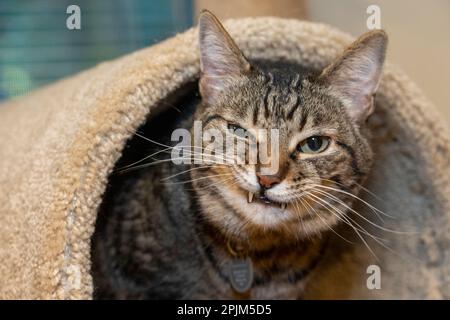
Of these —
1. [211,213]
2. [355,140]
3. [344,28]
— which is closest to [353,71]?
[355,140]

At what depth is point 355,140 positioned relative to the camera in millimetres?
1371

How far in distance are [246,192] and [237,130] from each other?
138 millimetres

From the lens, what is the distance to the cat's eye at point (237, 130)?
1.30m

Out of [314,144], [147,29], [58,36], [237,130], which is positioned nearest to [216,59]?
[237,130]

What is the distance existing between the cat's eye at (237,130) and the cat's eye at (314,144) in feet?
0.39

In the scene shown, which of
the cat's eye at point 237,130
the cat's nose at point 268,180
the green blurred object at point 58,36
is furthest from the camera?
the green blurred object at point 58,36

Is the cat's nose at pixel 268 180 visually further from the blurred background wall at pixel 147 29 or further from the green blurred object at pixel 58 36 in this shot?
the green blurred object at pixel 58 36

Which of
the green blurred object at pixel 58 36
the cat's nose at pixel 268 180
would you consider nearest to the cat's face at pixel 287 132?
A: the cat's nose at pixel 268 180

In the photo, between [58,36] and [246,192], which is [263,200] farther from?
[58,36]

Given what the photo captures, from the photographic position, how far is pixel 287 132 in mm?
1254

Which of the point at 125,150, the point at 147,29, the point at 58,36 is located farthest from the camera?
the point at 58,36

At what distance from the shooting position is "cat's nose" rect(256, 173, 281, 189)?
1.18m

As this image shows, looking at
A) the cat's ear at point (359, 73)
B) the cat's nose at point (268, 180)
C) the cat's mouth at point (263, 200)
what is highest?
the cat's ear at point (359, 73)

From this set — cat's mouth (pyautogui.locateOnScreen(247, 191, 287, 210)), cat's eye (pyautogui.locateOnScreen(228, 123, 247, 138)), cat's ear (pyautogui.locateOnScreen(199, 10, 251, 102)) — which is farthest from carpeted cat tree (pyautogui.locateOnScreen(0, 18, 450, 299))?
cat's mouth (pyautogui.locateOnScreen(247, 191, 287, 210))
